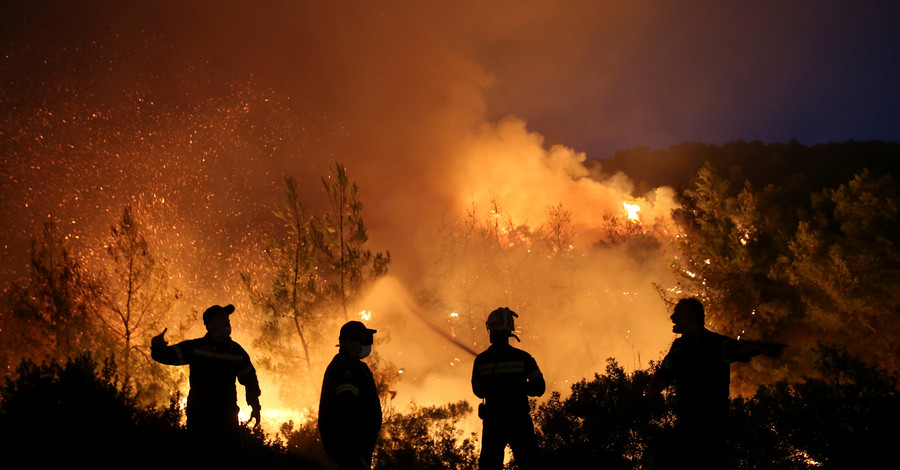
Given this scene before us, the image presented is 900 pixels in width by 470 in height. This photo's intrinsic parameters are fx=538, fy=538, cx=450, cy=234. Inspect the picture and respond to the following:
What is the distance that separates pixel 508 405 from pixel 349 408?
151 centimetres

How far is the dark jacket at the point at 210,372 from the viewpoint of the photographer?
4848 mm

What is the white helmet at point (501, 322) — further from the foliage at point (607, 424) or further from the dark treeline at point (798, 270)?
the dark treeline at point (798, 270)

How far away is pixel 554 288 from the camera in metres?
34.4

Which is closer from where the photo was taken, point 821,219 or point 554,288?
point 821,219

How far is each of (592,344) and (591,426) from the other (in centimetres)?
2554

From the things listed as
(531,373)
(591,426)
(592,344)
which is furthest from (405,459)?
(592,344)

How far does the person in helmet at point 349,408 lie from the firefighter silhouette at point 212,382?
5.02 ft

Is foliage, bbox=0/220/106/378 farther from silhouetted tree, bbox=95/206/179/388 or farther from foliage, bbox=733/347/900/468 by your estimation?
foliage, bbox=733/347/900/468

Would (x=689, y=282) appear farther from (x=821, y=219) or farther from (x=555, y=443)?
(x=555, y=443)

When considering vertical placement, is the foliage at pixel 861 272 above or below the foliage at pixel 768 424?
above

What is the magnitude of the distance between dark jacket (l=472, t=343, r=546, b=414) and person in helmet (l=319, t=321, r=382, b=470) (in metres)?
1.08

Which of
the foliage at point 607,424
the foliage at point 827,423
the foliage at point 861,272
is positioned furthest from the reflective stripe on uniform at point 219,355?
the foliage at point 861,272

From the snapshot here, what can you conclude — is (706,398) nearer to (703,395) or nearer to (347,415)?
(703,395)

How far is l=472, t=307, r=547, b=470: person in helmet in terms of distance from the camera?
4598 mm
